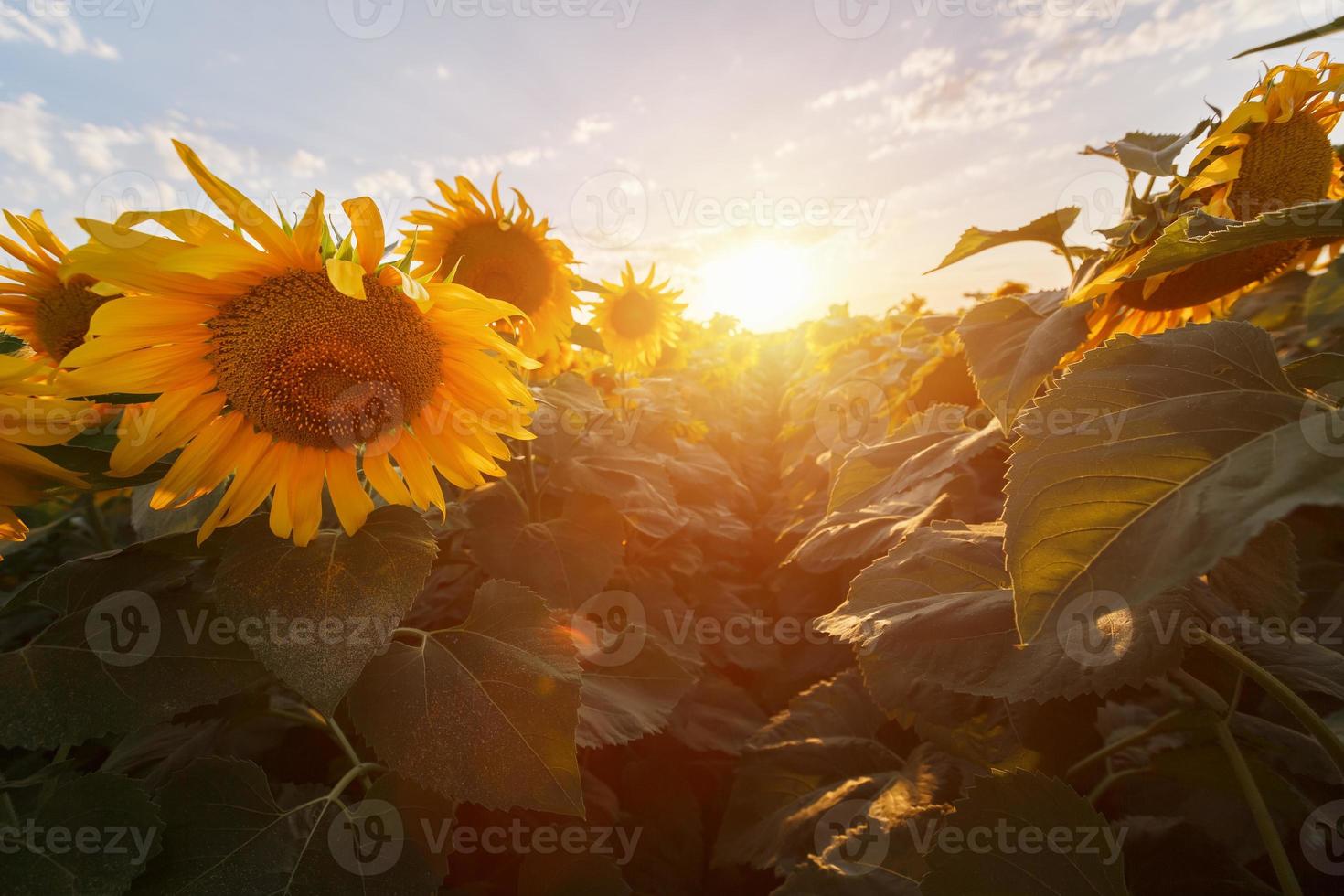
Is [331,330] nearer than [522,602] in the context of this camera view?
Yes

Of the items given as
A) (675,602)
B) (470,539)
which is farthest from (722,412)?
(470,539)

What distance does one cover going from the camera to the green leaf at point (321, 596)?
94 centimetres

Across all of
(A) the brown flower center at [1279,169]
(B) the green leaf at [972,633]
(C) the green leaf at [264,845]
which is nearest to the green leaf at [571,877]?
(C) the green leaf at [264,845]

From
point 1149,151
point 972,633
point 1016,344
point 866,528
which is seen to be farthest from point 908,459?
point 1149,151

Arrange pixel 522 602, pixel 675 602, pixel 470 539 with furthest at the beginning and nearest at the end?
pixel 675 602 → pixel 470 539 → pixel 522 602

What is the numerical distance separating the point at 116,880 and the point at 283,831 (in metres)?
0.26

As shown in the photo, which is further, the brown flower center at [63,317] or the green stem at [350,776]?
the brown flower center at [63,317]

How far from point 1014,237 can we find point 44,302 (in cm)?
252

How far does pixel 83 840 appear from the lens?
3.20ft

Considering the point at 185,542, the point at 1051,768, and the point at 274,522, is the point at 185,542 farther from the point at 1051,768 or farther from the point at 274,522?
the point at 1051,768

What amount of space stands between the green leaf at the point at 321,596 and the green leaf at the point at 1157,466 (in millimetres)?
904

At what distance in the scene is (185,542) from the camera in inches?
45.4

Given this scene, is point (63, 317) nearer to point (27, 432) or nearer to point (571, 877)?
point (27, 432)

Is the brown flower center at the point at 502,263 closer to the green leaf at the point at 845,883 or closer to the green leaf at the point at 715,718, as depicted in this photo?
the green leaf at the point at 715,718
